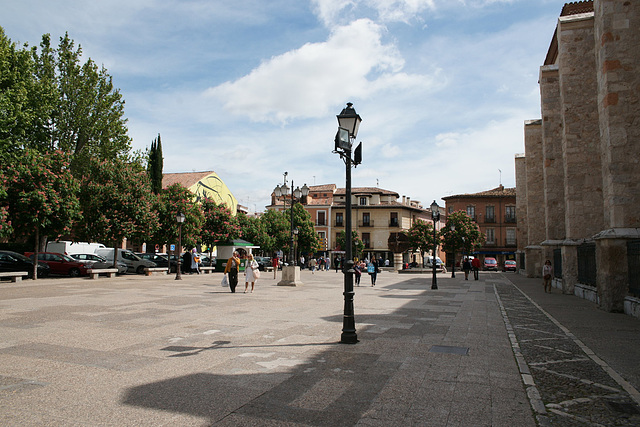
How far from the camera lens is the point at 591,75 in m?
18.5

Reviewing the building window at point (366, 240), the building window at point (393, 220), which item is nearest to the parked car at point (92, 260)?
the building window at point (366, 240)

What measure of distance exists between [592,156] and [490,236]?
49.9m

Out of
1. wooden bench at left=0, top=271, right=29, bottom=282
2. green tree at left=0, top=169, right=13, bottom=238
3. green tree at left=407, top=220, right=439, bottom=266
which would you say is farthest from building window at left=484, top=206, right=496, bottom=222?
green tree at left=0, top=169, right=13, bottom=238

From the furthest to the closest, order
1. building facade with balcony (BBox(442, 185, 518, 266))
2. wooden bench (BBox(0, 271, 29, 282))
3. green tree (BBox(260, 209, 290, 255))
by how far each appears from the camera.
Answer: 1. building facade with balcony (BBox(442, 185, 518, 266))
2. green tree (BBox(260, 209, 290, 255))
3. wooden bench (BBox(0, 271, 29, 282))

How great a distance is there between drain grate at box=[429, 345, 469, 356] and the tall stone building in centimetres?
671

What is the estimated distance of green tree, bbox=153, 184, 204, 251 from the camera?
3148 cm

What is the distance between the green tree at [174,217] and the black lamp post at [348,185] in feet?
81.8

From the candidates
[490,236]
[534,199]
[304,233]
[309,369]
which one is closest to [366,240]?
[304,233]

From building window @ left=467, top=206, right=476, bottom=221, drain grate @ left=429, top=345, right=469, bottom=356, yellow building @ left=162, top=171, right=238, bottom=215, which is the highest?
yellow building @ left=162, top=171, right=238, bottom=215

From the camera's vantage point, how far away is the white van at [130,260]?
1299 inches

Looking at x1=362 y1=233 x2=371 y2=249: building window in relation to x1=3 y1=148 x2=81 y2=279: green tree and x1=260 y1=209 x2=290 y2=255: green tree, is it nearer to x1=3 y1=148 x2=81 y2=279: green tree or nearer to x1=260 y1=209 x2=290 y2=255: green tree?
x1=260 y1=209 x2=290 y2=255: green tree

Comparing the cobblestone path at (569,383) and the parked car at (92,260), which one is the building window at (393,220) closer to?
the parked car at (92,260)

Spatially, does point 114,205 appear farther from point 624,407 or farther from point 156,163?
point 624,407

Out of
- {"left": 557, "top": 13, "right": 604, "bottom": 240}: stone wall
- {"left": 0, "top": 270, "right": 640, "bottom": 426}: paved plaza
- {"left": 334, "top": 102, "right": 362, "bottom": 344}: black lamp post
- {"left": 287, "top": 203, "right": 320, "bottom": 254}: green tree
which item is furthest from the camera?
{"left": 287, "top": 203, "right": 320, "bottom": 254}: green tree
